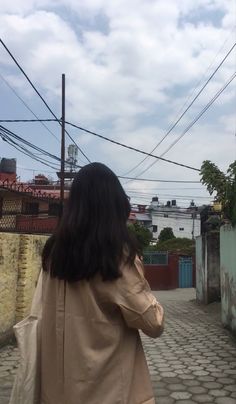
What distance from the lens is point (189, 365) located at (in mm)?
5953

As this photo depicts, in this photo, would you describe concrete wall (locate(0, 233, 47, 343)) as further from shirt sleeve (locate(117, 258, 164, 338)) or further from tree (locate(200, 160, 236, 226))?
shirt sleeve (locate(117, 258, 164, 338))

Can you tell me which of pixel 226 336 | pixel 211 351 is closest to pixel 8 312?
pixel 211 351

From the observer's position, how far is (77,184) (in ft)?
6.72

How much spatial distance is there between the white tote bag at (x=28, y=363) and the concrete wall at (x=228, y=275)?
20.8ft

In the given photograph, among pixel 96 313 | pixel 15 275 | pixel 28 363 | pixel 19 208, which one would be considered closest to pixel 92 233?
pixel 96 313

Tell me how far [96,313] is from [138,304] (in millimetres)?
160

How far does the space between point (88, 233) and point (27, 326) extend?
457 millimetres

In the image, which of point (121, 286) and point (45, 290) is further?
point (45, 290)

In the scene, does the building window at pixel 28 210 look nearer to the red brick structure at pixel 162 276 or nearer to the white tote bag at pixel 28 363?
the white tote bag at pixel 28 363

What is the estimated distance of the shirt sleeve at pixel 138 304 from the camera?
6.05 ft

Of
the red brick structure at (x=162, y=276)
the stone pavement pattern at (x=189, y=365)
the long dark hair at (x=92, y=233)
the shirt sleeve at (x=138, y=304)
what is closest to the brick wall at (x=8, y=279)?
the stone pavement pattern at (x=189, y=365)

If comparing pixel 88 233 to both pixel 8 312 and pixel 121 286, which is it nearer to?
pixel 121 286

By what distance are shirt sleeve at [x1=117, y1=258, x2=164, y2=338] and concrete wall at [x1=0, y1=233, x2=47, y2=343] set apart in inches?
195

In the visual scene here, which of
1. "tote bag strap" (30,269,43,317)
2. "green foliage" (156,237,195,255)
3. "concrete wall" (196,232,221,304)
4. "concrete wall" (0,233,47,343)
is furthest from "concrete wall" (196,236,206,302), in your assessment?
"green foliage" (156,237,195,255)
